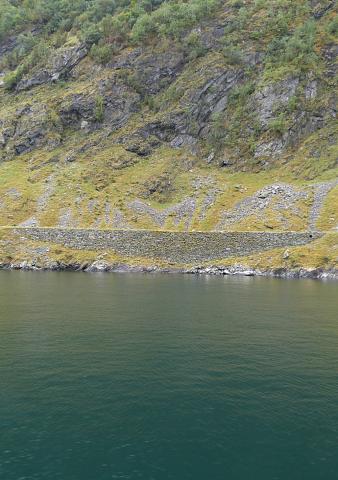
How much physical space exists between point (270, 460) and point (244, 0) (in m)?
210

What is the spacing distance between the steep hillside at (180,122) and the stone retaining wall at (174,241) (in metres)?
11.9

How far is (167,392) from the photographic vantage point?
1008 inches

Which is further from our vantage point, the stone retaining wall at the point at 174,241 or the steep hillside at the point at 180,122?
the steep hillside at the point at 180,122

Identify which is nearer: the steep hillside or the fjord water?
the fjord water

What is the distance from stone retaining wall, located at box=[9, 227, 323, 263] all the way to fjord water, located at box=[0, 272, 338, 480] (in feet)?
159

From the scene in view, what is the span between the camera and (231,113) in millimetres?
163125

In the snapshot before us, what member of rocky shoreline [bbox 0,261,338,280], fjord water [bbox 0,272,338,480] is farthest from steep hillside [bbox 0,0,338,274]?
fjord water [bbox 0,272,338,480]

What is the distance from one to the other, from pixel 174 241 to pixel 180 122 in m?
76.2

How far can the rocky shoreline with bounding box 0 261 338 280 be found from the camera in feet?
301

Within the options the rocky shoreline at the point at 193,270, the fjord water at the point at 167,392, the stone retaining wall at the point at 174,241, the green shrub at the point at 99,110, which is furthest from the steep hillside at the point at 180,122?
the fjord water at the point at 167,392

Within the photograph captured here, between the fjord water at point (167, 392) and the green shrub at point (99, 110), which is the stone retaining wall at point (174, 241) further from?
the green shrub at point (99, 110)

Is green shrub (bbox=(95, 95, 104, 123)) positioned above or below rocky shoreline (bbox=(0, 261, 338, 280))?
above

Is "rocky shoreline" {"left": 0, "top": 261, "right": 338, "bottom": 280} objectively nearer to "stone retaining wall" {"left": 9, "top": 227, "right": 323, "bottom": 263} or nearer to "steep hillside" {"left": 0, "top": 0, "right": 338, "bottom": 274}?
"stone retaining wall" {"left": 9, "top": 227, "right": 323, "bottom": 263}

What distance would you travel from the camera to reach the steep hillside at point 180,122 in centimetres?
12825
